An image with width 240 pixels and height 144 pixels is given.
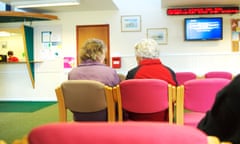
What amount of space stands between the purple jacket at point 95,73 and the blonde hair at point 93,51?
0.26 ft

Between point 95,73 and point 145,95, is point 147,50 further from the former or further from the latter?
point 145,95

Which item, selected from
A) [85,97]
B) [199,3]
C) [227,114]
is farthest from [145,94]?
[199,3]

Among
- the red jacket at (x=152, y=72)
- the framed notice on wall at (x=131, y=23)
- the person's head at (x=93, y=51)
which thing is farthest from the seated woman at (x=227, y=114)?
the framed notice on wall at (x=131, y=23)

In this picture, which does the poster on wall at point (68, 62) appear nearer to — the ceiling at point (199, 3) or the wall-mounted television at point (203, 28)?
the ceiling at point (199, 3)

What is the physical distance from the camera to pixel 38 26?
290 inches

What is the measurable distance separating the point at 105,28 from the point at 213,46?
8.87 ft

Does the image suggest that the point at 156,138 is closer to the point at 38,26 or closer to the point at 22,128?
the point at 22,128

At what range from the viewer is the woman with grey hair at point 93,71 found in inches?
98.0

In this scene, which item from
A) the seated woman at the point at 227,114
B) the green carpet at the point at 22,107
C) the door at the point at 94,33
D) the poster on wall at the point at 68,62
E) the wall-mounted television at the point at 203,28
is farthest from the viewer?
the poster on wall at the point at 68,62

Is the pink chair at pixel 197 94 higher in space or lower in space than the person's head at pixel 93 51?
lower

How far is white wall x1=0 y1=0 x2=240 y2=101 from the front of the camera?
22.2 feet

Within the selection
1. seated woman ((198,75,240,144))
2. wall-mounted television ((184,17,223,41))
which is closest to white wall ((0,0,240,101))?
wall-mounted television ((184,17,223,41))

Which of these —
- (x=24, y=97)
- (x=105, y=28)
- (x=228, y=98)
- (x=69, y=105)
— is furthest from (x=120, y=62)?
(x=228, y=98)

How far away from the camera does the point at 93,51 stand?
9.00 ft
